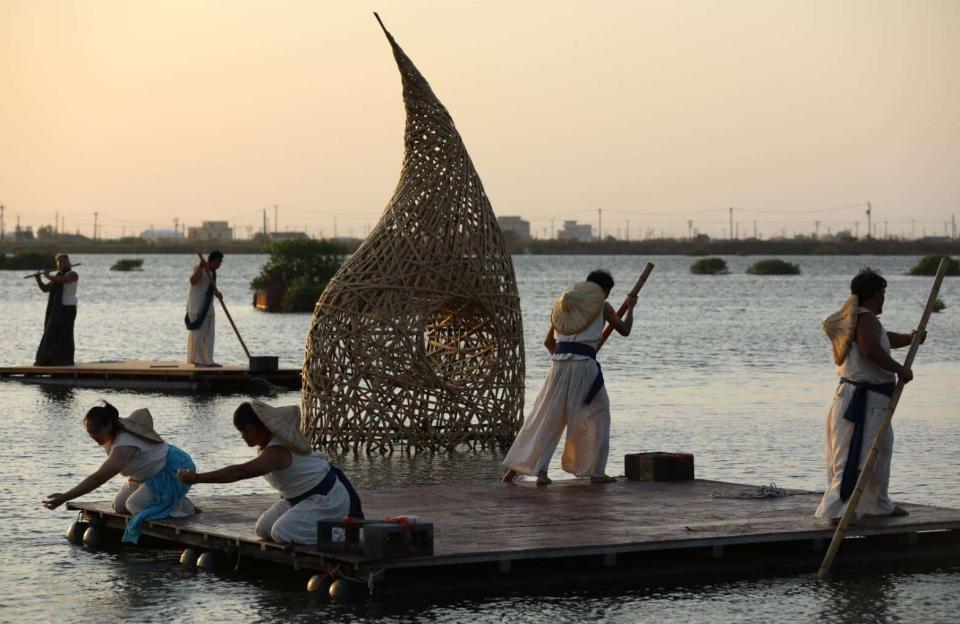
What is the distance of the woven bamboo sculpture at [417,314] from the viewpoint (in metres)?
18.5

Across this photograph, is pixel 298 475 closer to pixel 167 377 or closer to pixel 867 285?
pixel 867 285

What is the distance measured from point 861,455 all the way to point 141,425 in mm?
5310

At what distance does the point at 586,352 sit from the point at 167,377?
44.2ft

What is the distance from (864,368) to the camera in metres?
12.8

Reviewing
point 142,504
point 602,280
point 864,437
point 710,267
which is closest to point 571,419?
point 602,280

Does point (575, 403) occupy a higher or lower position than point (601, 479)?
higher

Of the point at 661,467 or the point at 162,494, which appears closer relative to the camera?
the point at 162,494

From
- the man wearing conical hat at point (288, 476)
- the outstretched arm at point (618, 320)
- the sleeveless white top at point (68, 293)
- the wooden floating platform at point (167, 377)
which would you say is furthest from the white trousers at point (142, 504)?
the sleeveless white top at point (68, 293)

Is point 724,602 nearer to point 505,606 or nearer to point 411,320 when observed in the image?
point 505,606

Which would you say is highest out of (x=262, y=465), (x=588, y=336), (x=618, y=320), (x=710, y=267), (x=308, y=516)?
(x=618, y=320)

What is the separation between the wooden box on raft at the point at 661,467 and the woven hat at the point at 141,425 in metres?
4.56

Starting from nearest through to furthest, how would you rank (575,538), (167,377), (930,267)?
(575,538) → (167,377) → (930,267)

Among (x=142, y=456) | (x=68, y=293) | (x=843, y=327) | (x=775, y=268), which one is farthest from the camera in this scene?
(x=775, y=268)

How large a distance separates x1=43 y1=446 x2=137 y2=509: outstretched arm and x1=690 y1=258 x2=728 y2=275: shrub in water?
129 meters
